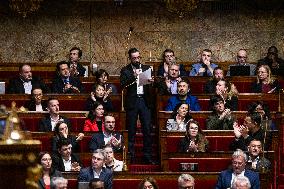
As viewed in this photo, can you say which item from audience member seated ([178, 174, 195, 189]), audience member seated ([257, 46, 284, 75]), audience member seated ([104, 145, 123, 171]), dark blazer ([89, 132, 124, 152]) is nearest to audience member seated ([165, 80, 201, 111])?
dark blazer ([89, 132, 124, 152])

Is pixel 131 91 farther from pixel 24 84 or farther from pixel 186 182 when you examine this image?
pixel 186 182

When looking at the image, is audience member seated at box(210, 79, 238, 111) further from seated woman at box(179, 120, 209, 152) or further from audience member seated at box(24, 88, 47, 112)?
audience member seated at box(24, 88, 47, 112)

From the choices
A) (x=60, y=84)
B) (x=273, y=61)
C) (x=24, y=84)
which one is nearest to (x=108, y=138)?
(x=60, y=84)

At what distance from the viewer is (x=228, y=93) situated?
26.6 ft

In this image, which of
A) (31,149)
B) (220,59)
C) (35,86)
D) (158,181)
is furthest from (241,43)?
(31,149)

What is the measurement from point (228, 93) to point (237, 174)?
201 cm

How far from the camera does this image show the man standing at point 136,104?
7.89 meters

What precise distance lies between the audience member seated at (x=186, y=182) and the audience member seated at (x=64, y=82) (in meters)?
3.04

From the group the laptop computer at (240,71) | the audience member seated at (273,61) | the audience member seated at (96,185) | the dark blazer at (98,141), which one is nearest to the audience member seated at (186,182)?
the audience member seated at (96,185)

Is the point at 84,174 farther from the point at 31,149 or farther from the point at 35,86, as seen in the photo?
the point at 31,149

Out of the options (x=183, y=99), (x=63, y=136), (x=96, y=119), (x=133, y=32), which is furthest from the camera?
(x=133, y=32)

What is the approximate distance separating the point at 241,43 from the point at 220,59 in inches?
13.7

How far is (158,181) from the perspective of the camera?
614cm

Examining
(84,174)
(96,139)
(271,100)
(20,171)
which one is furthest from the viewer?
(271,100)
